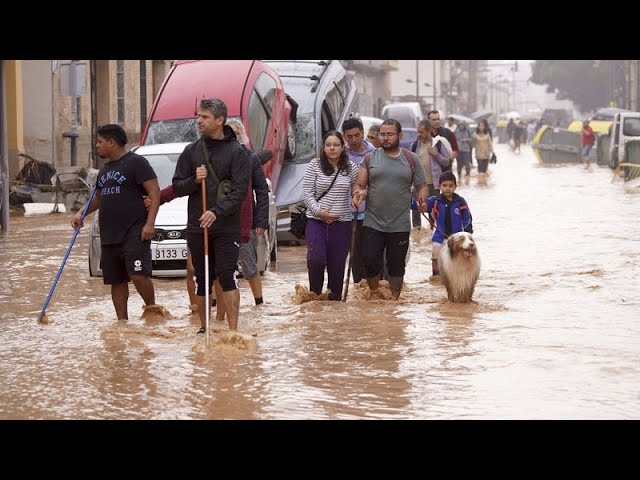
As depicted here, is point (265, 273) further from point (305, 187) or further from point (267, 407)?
point (267, 407)

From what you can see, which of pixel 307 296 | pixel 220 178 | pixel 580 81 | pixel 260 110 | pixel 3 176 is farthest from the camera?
pixel 580 81

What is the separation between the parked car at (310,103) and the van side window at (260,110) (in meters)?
0.74

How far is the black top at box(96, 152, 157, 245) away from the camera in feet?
36.0

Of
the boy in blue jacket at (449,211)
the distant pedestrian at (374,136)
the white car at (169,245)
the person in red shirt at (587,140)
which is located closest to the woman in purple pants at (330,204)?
the boy in blue jacket at (449,211)

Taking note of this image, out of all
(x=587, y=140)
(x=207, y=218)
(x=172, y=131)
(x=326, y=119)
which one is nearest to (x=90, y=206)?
(x=207, y=218)

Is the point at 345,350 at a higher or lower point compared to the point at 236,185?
lower

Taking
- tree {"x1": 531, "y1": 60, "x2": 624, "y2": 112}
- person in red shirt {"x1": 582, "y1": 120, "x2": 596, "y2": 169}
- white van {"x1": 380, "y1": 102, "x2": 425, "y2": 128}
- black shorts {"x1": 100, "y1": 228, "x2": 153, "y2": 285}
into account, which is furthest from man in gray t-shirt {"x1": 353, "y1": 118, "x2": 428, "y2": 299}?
tree {"x1": 531, "y1": 60, "x2": 624, "y2": 112}

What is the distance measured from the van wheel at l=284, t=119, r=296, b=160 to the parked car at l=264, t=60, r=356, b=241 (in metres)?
0.05

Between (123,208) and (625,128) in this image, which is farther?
(625,128)

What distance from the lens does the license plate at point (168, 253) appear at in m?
14.6

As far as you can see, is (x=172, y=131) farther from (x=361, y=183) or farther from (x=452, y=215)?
(x=361, y=183)

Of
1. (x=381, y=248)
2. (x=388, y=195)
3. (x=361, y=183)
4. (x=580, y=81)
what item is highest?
(x=580, y=81)

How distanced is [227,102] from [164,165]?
9.95 feet

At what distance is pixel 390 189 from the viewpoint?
12195mm
